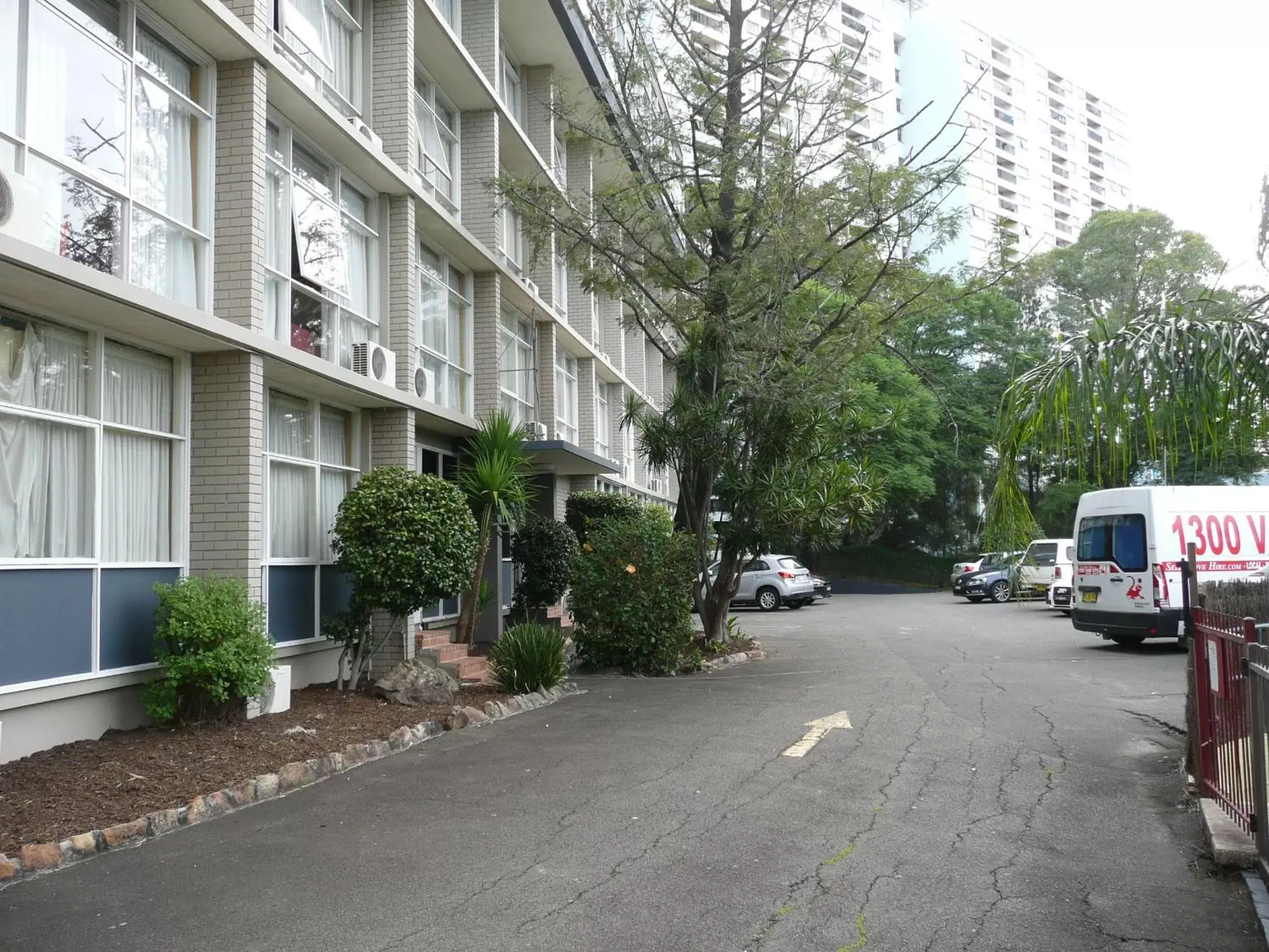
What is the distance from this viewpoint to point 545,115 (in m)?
22.3

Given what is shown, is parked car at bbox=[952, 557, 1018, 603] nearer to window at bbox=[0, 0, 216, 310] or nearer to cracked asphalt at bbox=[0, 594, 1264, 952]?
cracked asphalt at bbox=[0, 594, 1264, 952]

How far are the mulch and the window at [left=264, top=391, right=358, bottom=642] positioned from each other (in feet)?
4.74

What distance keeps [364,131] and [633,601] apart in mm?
6992

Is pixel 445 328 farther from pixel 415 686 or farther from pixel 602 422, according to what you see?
pixel 602 422

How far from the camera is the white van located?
16.7 meters

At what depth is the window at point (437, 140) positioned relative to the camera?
16.4m

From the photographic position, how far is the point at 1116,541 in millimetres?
17266

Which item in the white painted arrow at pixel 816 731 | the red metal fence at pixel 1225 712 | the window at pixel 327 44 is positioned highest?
the window at pixel 327 44

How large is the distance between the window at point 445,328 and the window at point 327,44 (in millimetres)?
2725

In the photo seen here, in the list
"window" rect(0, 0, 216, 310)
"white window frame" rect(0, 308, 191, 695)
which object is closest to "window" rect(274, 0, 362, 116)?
"window" rect(0, 0, 216, 310)

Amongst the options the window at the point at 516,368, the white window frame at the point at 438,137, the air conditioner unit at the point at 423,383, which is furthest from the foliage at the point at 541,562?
the white window frame at the point at 438,137

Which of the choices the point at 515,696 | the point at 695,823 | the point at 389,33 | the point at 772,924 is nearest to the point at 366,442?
the point at 515,696

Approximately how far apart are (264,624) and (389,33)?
334 inches

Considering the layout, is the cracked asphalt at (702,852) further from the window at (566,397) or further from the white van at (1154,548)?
the window at (566,397)
